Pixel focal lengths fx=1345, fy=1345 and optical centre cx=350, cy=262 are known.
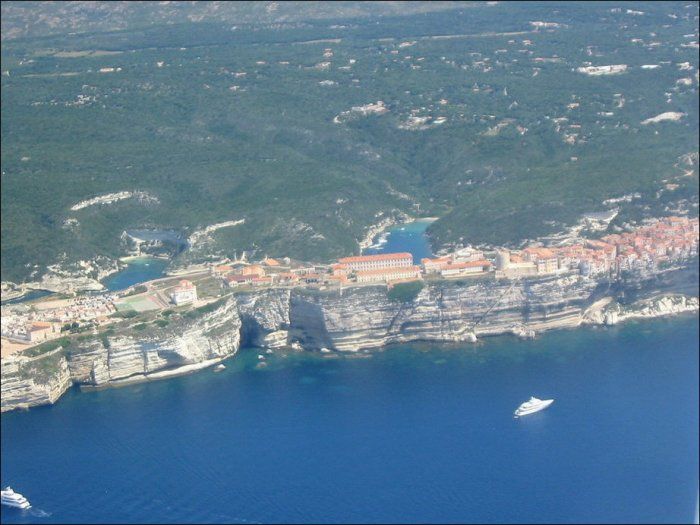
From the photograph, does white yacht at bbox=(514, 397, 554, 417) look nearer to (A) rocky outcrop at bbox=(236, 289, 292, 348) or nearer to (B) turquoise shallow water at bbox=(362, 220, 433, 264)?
(A) rocky outcrop at bbox=(236, 289, 292, 348)

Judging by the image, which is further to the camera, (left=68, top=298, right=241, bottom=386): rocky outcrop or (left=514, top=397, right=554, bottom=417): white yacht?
(left=68, top=298, right=241, bottom=386): rocky outcrop

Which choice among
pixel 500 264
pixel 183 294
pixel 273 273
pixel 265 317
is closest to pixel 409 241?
pixel 273 273

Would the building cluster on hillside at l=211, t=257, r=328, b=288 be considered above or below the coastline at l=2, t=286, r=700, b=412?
above

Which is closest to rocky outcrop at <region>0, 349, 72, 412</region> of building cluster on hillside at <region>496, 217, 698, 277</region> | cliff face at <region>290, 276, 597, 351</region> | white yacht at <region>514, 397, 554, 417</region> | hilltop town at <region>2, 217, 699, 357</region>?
hilltop town at <region>2, 217, 699, 357</region>

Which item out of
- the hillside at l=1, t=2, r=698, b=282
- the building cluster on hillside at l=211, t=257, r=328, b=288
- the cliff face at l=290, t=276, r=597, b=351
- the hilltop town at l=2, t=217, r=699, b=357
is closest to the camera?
the cliff face at l=290, t=276, r=597, b=351

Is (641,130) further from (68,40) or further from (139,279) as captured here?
(68,40)

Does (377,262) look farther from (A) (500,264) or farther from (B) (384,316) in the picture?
(A) (500,264)

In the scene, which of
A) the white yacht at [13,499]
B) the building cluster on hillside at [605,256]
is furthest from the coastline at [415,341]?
the white yacht at [13,499]
